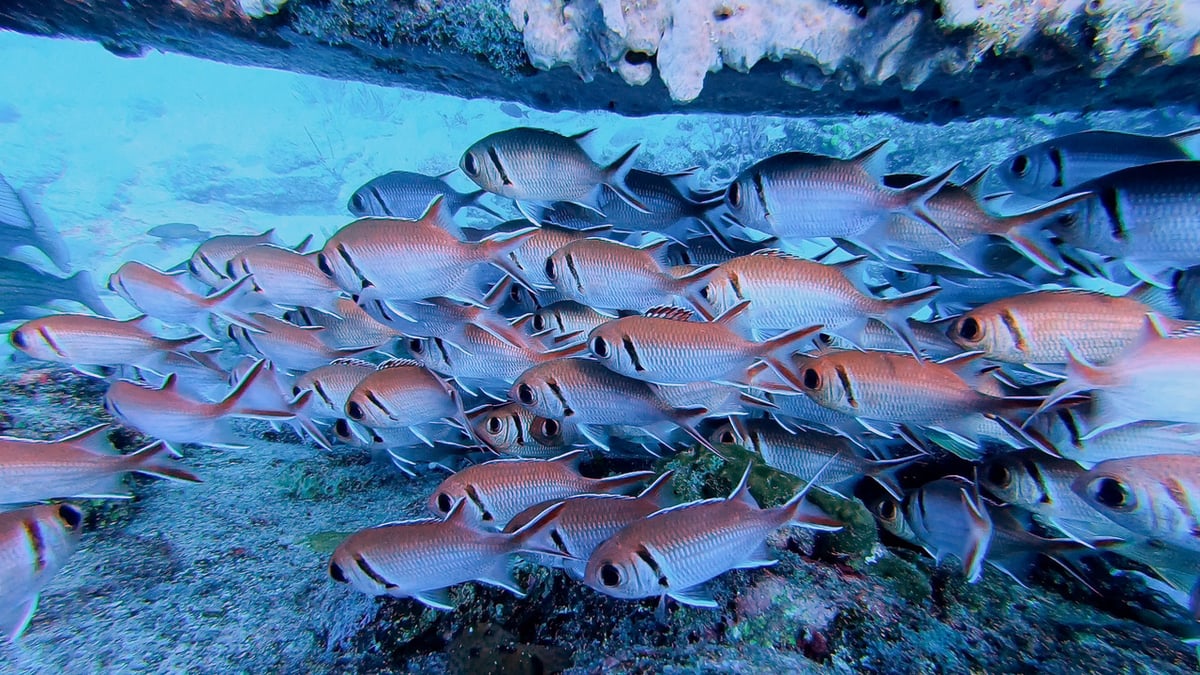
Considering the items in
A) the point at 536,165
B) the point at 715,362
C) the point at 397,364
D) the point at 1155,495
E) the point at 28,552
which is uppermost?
the point at 536,165

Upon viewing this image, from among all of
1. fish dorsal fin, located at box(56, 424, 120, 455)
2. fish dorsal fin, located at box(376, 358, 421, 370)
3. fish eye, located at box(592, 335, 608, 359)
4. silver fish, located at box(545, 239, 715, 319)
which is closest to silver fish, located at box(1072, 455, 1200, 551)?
silver fish, located at box(545, 239, 715, 319)

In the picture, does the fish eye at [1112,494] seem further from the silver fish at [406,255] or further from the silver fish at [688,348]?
the silver fish at [406,255]

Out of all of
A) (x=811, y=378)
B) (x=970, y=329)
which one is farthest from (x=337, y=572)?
(x=970, y=329)

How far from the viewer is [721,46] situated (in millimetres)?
3551

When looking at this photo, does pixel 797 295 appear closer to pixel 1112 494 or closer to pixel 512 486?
pixel 1112 494

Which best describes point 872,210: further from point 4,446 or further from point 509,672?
point 4,446

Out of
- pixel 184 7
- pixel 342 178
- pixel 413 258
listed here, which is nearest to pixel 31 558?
pixel 413 258

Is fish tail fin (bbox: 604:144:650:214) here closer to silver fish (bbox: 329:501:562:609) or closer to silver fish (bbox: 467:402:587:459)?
silver fish (bbox: 467:402:587:459)

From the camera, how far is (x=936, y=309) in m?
4.15

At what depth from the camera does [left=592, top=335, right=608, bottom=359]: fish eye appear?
255cm

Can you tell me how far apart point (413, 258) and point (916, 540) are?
3.44m

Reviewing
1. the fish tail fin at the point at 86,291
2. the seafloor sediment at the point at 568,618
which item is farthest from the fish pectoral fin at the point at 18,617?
the fish tail fin at the point at 86,291

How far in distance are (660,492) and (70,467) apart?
2.92 m

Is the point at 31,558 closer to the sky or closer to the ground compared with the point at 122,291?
closer to the ground
